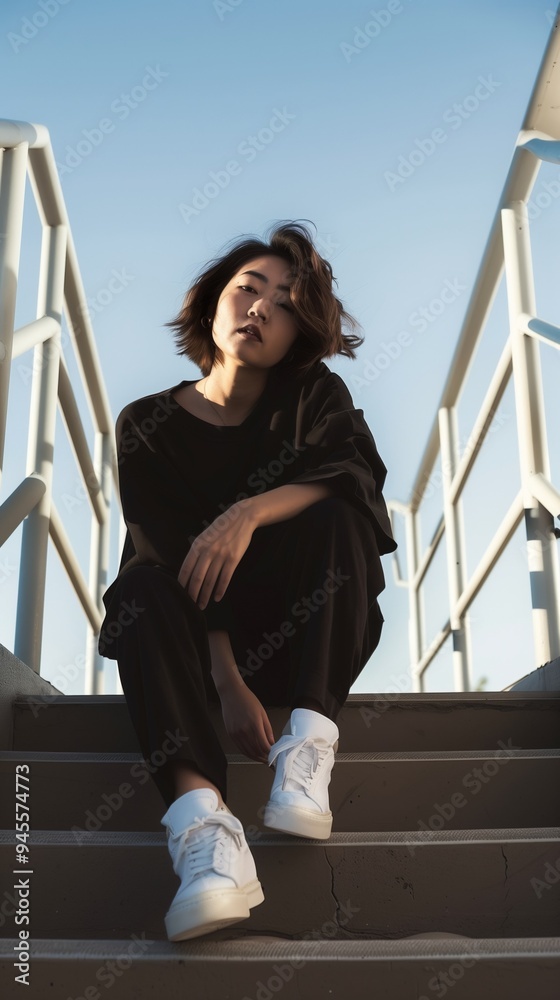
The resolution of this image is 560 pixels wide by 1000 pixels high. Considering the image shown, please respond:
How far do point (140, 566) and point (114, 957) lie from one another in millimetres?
456

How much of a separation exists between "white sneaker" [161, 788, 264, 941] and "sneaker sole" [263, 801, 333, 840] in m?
0.07

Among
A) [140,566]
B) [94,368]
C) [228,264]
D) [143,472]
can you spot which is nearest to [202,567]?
[140,566]

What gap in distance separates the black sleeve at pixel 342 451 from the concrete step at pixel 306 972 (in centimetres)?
54

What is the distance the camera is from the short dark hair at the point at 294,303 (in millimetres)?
1473

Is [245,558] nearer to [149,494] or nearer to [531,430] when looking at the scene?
[149,494]

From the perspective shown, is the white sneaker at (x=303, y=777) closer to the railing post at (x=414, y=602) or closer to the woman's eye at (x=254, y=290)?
the woman's eye at (x=254, y=290)

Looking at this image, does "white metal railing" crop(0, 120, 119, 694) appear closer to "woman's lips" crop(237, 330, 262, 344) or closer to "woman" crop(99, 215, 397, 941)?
"woman" crop(99, 215, 397, 941)

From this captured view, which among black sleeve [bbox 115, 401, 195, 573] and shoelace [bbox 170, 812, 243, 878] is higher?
black sleeve [bbox 115, 401, 195, 573]

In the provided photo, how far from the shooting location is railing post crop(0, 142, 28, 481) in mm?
1416

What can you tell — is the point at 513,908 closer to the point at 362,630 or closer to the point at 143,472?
the point at 362,630

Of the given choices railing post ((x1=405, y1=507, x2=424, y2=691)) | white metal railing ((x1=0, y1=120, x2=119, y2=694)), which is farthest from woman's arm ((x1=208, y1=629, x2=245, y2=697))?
railing post ((x1=405, y1=507, x2=424, y2=691))

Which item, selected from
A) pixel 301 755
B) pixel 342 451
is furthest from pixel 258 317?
pixel 301 755

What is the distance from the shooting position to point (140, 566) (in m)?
1.10

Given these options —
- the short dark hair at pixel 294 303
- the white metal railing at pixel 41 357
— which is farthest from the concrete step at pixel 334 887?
→ the short dark hair at pixel 294 303
